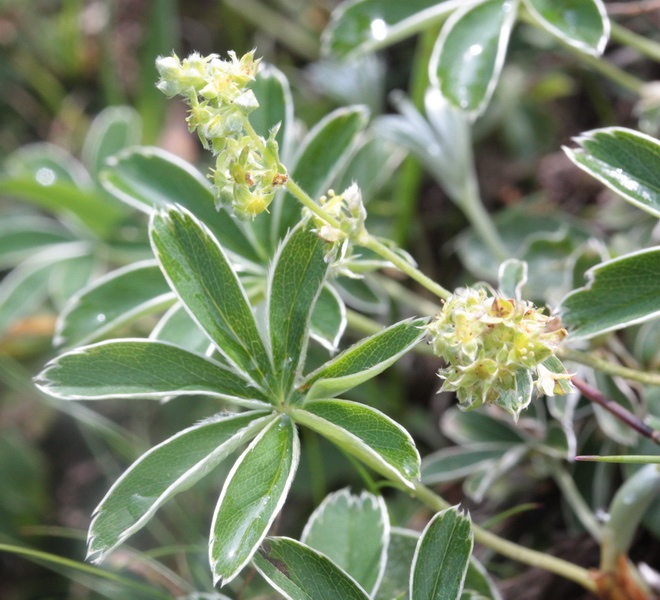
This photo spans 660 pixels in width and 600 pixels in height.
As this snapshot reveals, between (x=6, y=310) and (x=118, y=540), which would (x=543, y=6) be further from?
(x=6, y=310)

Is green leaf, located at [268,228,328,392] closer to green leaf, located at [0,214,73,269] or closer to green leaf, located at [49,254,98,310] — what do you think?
green leaf, located at [49,254,98,310]

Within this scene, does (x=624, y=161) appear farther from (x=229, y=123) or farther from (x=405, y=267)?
(x=229, y=123)

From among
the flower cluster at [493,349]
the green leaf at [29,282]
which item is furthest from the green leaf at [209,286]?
the green leaf at [29,282]

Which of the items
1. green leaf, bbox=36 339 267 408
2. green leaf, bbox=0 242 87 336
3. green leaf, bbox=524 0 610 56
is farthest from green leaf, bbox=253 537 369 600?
green leaf, bbox=0 242 87 336

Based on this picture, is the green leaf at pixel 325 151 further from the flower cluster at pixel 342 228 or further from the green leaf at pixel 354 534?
the green leaf at pixel 354 534

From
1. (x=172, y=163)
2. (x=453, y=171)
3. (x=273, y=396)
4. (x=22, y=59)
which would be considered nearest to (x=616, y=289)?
(x=273, y=396)

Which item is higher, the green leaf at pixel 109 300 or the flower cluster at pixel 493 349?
the green leaf at pixel 109 300
